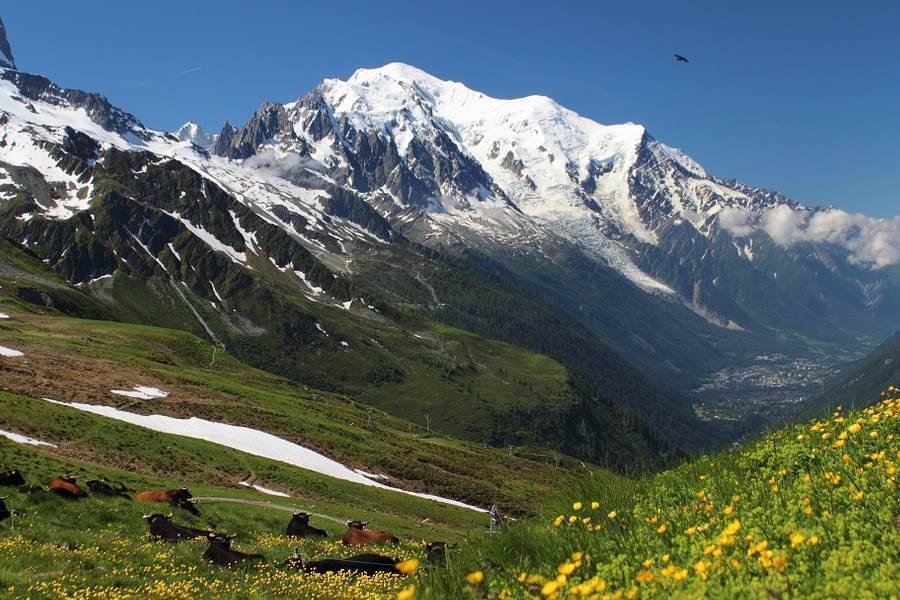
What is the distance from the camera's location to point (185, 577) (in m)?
17.0

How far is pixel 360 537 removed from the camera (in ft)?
93.5

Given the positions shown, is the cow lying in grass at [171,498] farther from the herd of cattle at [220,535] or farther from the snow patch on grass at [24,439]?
the snow patch on grass at [24,439]

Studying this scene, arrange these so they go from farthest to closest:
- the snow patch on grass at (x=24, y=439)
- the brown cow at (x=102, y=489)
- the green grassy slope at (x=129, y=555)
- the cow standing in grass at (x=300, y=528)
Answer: the snow patch on grass at (x=24, y=439) < the cow standing in grass at (x=300, y=528) < the brown cow at (x=102, y=489) < the green grassy slope at (x=129, y=555)

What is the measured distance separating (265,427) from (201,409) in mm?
7097

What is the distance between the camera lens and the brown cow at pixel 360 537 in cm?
2806

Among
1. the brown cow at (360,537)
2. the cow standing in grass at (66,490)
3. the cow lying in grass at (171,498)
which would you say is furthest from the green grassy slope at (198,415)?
the cow standing in grass at (66,490)

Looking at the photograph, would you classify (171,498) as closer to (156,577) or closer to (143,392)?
(156,577)

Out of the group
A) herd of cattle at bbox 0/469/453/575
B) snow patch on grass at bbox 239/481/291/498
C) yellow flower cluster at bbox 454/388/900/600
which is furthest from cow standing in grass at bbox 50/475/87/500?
yellow flower cluster at bbox 454/388/900/600

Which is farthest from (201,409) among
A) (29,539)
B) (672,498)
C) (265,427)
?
(672,498)

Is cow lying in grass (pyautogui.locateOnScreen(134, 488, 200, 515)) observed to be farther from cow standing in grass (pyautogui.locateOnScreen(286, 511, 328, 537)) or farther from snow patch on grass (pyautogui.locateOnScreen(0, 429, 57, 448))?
snow patch on grass (pyautogui.locateOnScreen(0, 429, 57, 448))

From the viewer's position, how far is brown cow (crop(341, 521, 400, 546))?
92.1 feet

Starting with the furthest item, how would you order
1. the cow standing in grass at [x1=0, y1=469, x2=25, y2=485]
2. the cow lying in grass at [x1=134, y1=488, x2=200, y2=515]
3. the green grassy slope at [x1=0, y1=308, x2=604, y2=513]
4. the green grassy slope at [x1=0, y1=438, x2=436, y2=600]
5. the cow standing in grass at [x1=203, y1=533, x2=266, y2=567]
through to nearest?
the green grassy slope at [x1=0, y1=308, x2=604, y2=513]
the cow lying in grass at [x1=134, y1=488, x2=200, y2=515]
the cow standing in grass at [x1=0, y1=469, x2=25, y2=485]
the cow standing in grass at [x1=203, y1=533, x2=266, y2=567]
the green grassy slope at [x1=0, y1=438, x2=436, y2=600]

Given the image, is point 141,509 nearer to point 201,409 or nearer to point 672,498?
point 672,498

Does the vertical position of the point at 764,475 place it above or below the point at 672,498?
above
